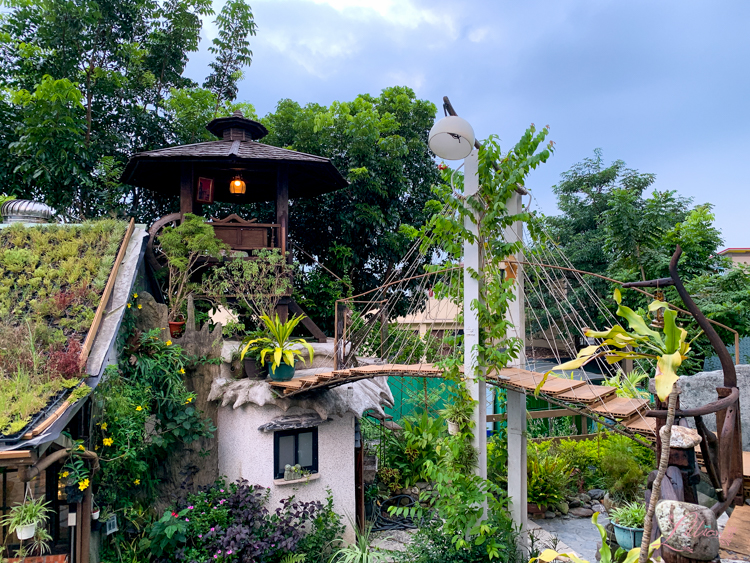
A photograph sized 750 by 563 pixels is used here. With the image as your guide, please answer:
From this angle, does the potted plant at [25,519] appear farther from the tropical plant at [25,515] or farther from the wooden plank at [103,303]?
the wooden plank at [103,303]

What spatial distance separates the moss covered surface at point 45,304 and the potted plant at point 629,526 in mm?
6077

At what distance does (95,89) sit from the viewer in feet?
36.6

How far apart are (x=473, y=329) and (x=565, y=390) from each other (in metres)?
1.06

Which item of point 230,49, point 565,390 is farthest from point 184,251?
point 230,49

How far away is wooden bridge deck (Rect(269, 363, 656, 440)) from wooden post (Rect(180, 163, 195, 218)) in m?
3.68

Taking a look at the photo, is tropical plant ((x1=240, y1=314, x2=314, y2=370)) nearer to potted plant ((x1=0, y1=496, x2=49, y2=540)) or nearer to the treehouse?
the treehouse

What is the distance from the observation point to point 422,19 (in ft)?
30.5

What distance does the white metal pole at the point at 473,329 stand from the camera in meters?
5.14

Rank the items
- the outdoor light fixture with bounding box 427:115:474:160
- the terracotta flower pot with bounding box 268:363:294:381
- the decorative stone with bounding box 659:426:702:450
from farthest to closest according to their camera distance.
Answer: the terracotta flower pot with bounding box 268:363:294:381
the outdoor light fixture with bounding box 427:115:474:160
the decorative stone with bounding box 659:426:702:450

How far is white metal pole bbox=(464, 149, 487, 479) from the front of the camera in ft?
16.9

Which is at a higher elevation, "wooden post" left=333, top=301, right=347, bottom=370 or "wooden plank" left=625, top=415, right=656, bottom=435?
"wooden post" left=333, top=301, right=347, bottom=370

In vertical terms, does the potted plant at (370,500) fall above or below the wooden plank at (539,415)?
below

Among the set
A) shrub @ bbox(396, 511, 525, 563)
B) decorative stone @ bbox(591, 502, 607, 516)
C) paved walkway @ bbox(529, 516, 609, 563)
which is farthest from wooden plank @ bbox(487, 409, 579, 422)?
shrub @ bbox(396, 511, 525, 563)

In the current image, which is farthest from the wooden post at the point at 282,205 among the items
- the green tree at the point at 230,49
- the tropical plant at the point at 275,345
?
the green tree at the point at 230,49
